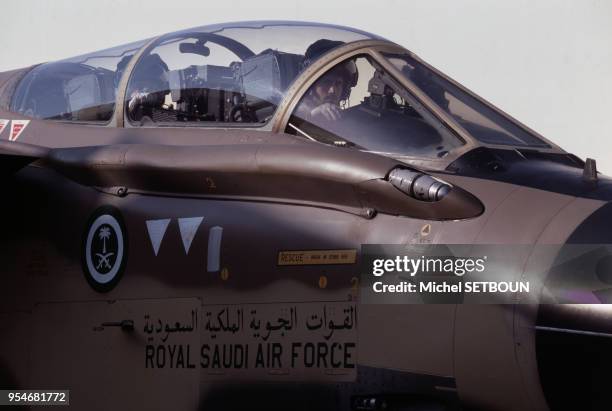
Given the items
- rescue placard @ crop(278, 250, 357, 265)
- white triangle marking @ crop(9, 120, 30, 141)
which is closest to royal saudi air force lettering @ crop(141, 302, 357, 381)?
rescue placard @ crop(278, 250, 357, 265)

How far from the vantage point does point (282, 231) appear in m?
6.40

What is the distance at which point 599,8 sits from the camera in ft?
56.4

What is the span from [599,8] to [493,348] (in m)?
12.9

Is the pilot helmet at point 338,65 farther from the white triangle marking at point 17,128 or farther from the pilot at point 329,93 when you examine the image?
the white triangle marking at point 17,128

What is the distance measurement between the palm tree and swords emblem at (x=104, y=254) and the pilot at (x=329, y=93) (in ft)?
5.23

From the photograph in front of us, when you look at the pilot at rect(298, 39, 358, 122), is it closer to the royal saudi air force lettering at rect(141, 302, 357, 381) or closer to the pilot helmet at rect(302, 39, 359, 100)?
the pilot helmet at rect(302, 39, 359, 100)

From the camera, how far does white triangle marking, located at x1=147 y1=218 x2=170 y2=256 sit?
6.99 m

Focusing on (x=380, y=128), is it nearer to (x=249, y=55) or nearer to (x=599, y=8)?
(x=249, y=55)

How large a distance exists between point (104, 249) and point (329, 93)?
6.17ft

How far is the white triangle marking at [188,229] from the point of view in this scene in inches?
268

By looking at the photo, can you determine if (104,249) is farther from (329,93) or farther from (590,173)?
(590,173)

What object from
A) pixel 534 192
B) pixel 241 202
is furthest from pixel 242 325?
pixel 534 192

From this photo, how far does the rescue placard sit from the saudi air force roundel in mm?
1379

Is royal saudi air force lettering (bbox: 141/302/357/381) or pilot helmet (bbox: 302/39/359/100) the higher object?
pilot helmet (bbox: 302/39/359/100)
